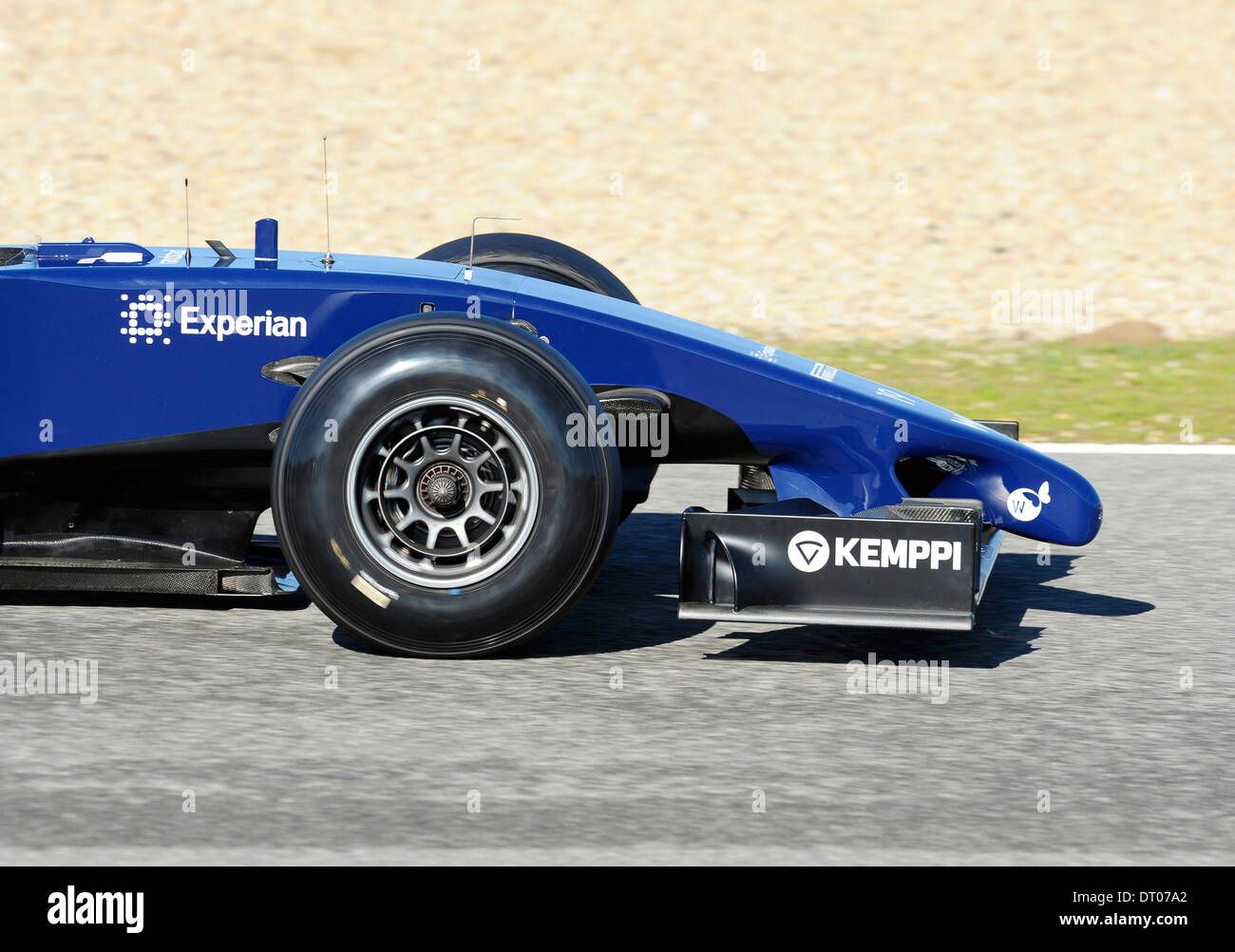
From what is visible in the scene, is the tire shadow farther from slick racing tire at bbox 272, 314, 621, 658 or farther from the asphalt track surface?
slick racing tire at bbox 272, 314, 621, 658

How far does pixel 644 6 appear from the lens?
65.1 feet

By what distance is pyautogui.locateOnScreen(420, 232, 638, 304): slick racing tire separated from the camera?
22.0 ft

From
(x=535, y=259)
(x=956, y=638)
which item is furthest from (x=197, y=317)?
(x=956, y=638)

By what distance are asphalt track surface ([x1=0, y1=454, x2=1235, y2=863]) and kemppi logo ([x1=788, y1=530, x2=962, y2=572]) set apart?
0.33 m

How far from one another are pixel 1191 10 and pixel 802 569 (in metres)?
17.3

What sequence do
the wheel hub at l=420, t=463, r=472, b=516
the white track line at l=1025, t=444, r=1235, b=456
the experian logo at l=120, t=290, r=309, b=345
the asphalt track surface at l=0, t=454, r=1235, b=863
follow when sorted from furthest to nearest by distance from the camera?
the white track line at l=1025, t=444, r=1235, b=456 < the experian logo at l=120, t=290, r=309, b=345 < the wheel hub at l=420, t=463, r=472, b=516 < the asphalt track surface at l=0, t=454, r=1235, b=863

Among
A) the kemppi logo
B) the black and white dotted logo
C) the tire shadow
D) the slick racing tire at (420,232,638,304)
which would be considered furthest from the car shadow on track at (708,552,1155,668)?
the black and white dotted logo

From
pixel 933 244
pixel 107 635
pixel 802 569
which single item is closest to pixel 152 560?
pixel 107 635

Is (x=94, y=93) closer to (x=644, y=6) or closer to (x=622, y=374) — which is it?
(x=644, y=6)

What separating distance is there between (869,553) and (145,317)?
7.61ft

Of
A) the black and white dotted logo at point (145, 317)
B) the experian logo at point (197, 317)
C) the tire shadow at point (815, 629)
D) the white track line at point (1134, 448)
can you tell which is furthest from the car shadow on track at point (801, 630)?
the white track line at point (1134, 448)

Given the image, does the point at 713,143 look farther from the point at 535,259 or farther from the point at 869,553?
the point at 869,553
